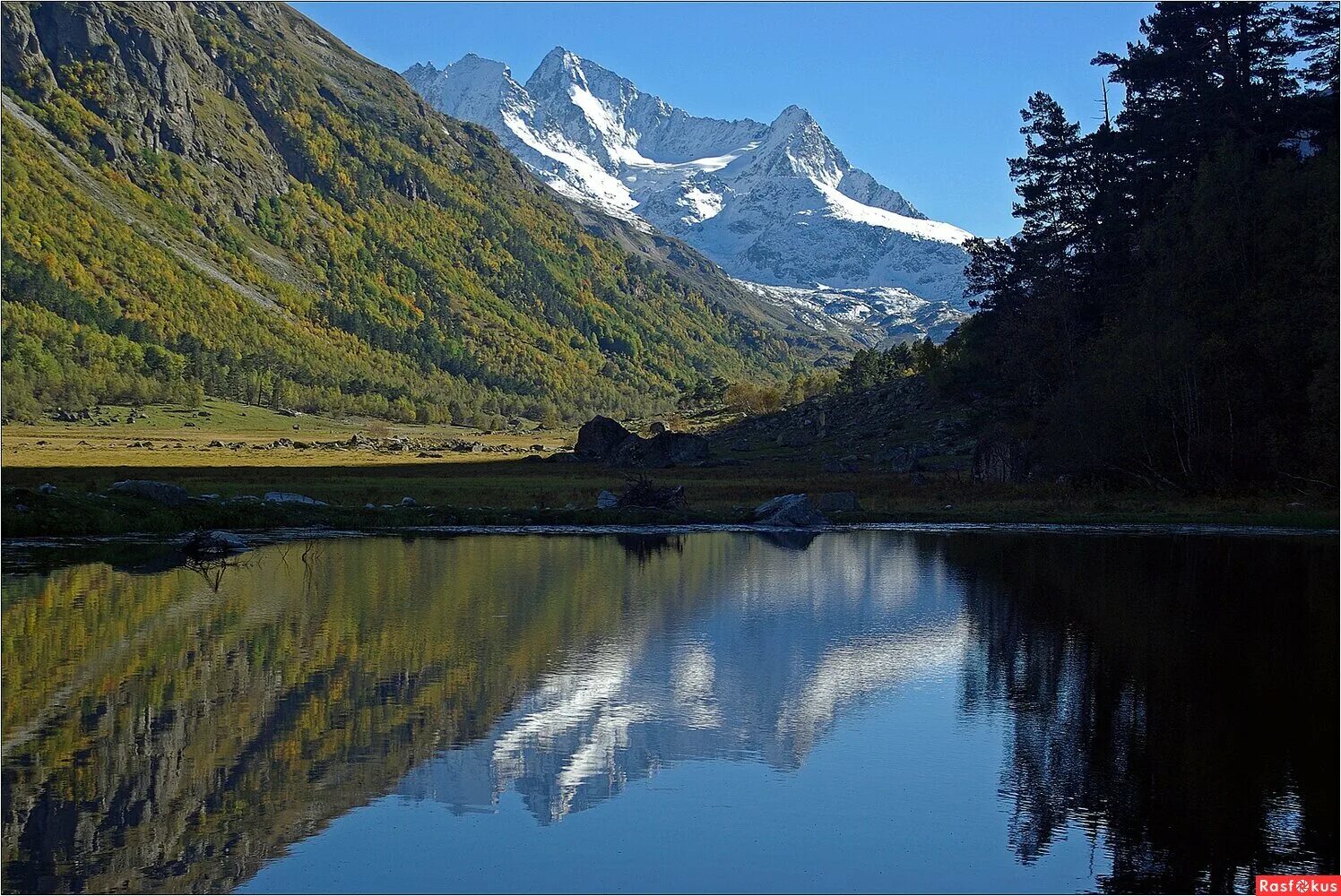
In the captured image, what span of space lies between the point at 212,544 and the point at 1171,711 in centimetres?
3546

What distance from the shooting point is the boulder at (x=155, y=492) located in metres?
54.7

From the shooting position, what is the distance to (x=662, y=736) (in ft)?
66.6

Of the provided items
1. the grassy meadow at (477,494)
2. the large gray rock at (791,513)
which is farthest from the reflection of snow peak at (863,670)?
the grassy meadow at (477,494)

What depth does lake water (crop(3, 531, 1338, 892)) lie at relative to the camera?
1484 cm

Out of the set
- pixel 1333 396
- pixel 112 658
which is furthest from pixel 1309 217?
pixel 112 658

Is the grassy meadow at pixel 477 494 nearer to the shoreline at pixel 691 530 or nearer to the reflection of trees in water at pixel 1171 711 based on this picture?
the shoreline at pixel 691 530

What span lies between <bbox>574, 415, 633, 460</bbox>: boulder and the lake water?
88.9 metres

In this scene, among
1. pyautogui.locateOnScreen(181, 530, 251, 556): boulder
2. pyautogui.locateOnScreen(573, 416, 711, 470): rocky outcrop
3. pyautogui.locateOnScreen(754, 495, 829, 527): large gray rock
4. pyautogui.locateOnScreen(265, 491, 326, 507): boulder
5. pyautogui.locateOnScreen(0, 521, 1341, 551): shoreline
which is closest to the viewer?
pyautogui.locateOnScreen(181, 530, 251, 556): boulder

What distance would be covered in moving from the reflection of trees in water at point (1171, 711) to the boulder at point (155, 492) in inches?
1370

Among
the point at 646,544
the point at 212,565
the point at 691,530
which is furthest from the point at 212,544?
the point at 691,530

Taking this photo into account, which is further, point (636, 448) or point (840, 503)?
point (636, 448)

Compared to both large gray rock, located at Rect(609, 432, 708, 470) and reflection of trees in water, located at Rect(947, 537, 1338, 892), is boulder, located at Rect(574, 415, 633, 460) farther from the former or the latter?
reflection of trees in water, located at Rect(947, 537, 1338, 892)

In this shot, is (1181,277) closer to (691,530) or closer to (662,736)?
(691,530)

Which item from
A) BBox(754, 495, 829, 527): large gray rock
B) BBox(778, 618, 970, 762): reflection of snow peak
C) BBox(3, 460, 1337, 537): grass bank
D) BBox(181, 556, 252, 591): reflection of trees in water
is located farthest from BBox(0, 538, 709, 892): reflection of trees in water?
BBox(754, 495, 829, 527): large gray rock
